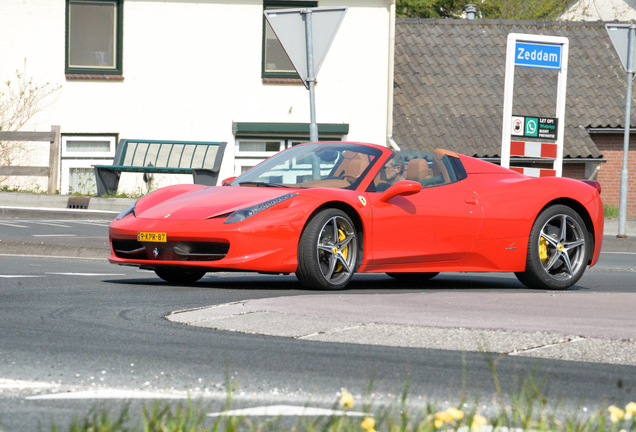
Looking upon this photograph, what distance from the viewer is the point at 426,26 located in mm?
26422

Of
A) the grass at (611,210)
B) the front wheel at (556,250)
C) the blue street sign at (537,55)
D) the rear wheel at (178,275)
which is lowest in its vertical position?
the grass at (611,210)

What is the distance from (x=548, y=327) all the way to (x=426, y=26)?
Answer: 22.2 metres

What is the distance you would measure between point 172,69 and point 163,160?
9.60 feet

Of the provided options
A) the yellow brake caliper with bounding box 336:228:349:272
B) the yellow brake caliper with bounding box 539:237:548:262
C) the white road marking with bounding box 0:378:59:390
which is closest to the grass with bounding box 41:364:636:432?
the white road marking with bounding box 0:378:59:390

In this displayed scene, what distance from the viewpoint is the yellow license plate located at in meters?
7.21

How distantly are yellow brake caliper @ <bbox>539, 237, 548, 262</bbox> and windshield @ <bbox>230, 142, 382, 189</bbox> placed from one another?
1.71 metres

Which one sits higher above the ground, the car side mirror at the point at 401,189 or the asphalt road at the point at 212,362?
the car side mirror at the point at 401,189

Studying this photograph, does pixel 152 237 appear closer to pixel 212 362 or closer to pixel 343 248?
pixel 343 248

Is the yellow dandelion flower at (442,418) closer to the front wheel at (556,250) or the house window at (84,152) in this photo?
the front wheel at (556,250)

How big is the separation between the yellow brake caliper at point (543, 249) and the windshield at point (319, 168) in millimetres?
1707

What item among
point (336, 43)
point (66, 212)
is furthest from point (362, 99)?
point (66, 212)

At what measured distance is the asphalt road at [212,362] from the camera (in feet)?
11.6

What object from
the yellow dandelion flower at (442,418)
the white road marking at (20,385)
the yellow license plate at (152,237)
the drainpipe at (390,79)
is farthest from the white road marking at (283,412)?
the drainpipe at (390,79)

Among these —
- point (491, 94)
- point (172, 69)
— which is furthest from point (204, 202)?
point (491, 94)
